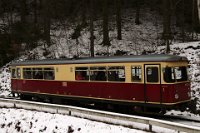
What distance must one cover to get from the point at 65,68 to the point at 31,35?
20.8m

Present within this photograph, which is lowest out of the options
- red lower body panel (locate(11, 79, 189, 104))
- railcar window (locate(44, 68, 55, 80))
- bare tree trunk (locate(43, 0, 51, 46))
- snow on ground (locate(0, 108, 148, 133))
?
snow on ground (locate(0, 108, 148, 133))

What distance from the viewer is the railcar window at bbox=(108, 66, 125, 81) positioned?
691 inches

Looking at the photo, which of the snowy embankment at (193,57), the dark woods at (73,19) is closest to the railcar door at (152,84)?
the snowy embankment at (193,57)

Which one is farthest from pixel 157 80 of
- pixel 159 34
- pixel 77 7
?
pixel 77 7

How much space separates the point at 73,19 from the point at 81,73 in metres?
26.5

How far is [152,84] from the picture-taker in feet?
52.7

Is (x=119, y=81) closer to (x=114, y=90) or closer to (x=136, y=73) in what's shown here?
(x=114, y=90)

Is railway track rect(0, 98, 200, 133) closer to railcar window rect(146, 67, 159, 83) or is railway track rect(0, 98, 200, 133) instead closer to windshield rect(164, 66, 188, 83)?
railcar window rect(146, 67, 159, 83)

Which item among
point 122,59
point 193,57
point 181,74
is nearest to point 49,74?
point 122,59

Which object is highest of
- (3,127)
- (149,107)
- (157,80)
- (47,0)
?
(47,0)

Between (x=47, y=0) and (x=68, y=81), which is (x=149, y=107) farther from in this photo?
(x=47, y=0)

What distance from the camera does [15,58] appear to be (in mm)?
38438

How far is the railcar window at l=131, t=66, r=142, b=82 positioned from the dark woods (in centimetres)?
1561

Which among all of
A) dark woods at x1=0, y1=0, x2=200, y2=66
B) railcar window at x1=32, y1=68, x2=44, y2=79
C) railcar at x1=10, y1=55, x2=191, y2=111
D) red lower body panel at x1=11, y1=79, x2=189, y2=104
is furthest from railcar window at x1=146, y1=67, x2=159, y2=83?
dark woods at x1=0, y1=0, x2=200, y2=66
